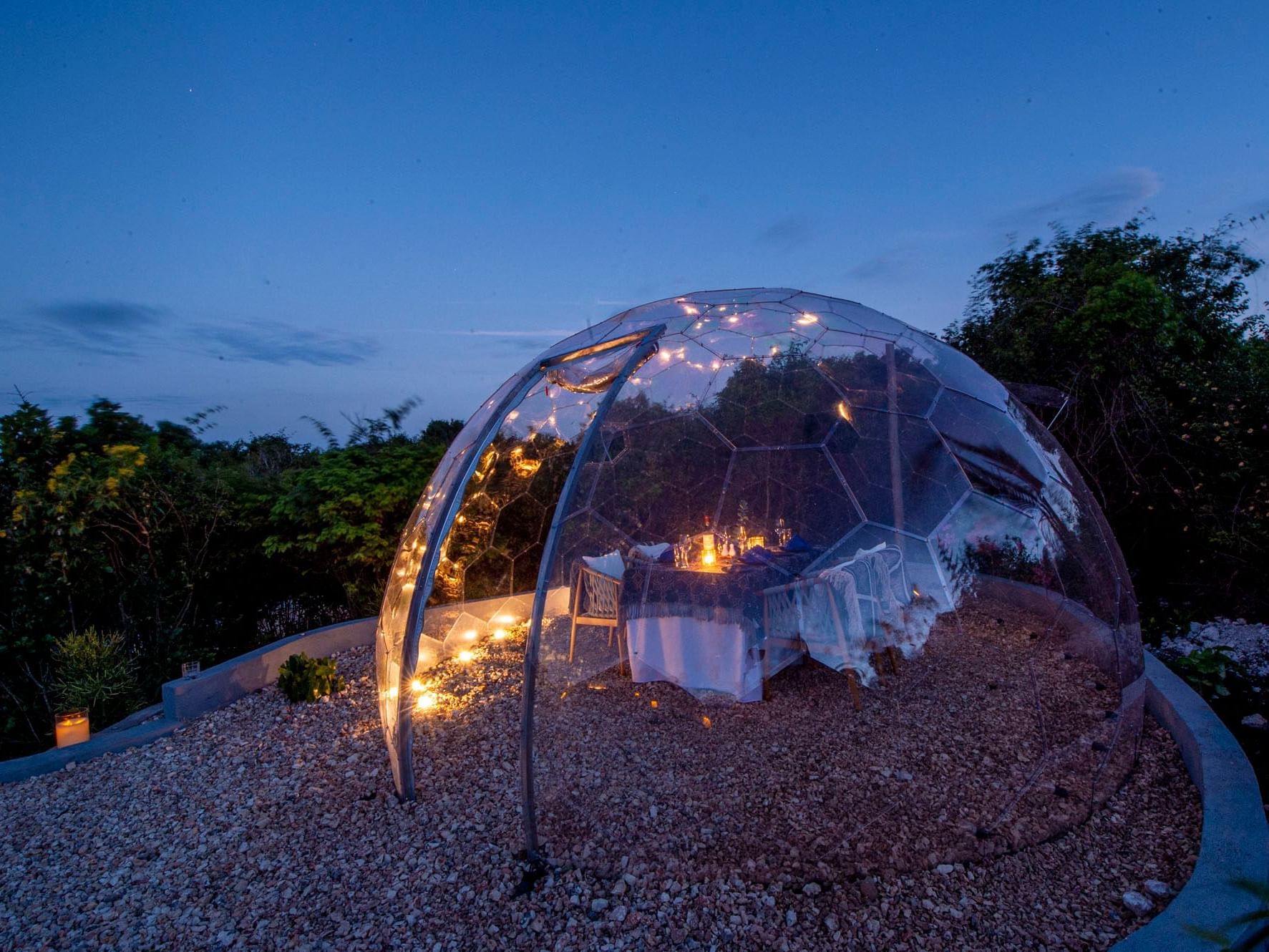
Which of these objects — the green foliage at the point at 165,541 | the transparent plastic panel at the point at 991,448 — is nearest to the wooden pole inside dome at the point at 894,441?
the transparent plastic panel at the point at 991,448

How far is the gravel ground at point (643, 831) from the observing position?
2406mm

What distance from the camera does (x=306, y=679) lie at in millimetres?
4602

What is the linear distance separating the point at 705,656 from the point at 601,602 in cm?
80

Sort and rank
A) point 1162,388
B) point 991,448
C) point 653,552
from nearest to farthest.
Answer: point 991,448 < point 653,552 < point 1162,388

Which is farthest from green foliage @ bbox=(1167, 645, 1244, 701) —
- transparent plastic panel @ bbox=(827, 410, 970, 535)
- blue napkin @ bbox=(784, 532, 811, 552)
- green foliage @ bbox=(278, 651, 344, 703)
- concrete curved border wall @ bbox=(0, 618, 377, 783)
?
concrete curved border wall @ bbox=(0, 618, 377, 783)

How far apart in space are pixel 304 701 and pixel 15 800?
154 cm

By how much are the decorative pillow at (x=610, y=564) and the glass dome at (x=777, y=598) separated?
0.07 feet

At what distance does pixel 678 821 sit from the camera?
9.93ft

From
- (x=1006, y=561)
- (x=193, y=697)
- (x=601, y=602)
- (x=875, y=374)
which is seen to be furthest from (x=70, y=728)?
(x=1006, y=561)

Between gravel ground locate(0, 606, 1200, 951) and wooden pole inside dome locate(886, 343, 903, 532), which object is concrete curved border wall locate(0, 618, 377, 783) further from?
wooden pole inside dome locate(886, 343, 903, 532)

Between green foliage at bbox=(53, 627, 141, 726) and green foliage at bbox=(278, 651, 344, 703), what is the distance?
1163 millimetres

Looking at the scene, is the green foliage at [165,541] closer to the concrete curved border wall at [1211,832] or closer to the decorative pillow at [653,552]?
the decorative pillow at [653,552]

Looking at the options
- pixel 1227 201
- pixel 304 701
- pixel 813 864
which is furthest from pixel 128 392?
pixel 1227 201

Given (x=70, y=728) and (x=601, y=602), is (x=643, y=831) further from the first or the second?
(x=70, y=728)
